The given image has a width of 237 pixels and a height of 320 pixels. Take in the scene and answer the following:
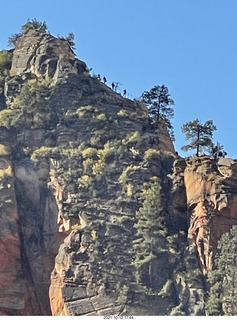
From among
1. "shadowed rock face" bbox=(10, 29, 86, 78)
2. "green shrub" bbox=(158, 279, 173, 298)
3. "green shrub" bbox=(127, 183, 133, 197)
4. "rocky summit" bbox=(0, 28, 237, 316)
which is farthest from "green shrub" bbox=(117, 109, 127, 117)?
"green shrub" bbox=(158, 279, 173, 298)

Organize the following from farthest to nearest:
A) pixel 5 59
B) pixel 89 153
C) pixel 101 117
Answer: pixel 5 59 → pixel 101 117 → pixel 89 153

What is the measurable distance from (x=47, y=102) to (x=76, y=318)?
24088 mm

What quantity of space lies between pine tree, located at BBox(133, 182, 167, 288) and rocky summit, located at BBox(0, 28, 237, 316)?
87 mm

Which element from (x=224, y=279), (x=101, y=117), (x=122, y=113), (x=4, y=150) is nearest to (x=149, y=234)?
(x=224, y=279)

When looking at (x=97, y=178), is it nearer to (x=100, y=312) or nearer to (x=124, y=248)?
(x=124, y=248)

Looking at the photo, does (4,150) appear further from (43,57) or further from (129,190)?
(43,57)

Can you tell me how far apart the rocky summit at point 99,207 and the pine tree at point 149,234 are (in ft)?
0.28

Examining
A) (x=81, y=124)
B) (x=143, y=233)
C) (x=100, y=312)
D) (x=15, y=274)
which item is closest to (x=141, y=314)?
(x=100, y=312)

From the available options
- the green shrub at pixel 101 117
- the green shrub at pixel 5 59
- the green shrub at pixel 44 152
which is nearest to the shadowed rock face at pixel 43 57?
the green shrub at pixel 5 59

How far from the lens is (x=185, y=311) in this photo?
56.9m

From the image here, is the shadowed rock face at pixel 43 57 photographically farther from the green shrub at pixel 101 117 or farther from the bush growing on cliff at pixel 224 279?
the bush growing on cliff at pixel 224 279

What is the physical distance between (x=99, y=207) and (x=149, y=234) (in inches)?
204

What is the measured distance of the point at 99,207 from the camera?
6381 cm

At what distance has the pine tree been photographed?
59.5 metres
